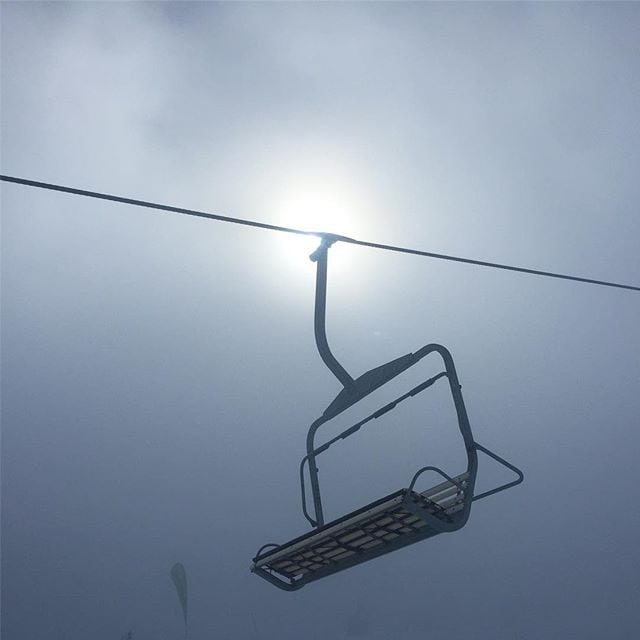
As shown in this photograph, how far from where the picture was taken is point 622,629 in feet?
94.0

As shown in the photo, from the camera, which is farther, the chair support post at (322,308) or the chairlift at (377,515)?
the chair support post at (322,308)

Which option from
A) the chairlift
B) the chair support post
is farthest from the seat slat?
the chair support post

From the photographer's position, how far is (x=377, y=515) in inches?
110

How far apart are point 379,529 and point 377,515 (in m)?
0.18

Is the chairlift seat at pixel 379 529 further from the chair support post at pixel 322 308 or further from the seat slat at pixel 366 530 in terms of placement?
the chair support post at pixel 322 308

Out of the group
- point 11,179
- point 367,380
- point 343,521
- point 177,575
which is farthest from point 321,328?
point 177,575

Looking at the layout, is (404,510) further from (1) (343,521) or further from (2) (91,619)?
(2) (91,619)

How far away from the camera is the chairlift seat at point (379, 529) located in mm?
2785

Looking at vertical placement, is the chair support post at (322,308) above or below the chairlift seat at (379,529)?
above

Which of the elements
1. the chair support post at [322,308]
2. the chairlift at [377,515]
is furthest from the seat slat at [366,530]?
the chair support post at [322,308]

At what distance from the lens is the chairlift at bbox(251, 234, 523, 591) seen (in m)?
2.82

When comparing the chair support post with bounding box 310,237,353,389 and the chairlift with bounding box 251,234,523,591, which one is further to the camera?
the chair support post with bounding box 310,237,353,389

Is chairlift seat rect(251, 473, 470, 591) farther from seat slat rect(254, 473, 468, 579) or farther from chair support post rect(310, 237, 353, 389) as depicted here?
chair support post rect(310, 237, 353, 389)

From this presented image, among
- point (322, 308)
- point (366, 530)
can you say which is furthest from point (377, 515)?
point (322, 308)
